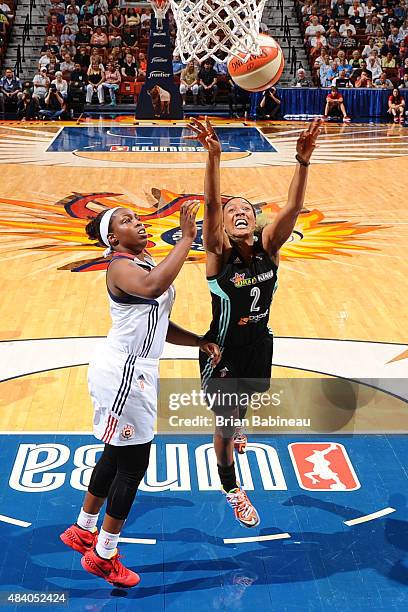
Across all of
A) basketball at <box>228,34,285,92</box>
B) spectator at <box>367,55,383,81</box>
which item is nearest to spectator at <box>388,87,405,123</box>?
spectator at <box>367,55,383,81</box>

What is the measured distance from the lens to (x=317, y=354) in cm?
768

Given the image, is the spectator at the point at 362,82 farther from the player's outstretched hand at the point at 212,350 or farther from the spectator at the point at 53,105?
the player's outstretched hand at the point at 212,350

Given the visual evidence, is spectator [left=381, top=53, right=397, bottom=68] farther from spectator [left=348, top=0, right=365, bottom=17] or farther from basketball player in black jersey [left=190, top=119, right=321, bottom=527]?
basketball player in black jersey [left=190, top=119, right=321, bottom=527]

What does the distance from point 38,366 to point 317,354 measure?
7.73 ft

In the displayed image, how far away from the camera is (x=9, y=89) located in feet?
75.1

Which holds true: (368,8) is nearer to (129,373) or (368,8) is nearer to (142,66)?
(142,66)

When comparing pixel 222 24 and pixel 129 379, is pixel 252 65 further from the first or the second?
pixel 129 379

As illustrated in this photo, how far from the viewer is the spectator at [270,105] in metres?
22.7

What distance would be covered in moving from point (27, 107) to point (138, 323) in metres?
19.2

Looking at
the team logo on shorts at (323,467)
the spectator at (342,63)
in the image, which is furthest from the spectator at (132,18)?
the team logo on shorts at (323,467)

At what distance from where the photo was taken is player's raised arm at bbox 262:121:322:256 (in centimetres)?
470

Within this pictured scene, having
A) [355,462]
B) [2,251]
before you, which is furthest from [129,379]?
[2,251]

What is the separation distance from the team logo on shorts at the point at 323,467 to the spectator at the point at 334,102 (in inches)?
706

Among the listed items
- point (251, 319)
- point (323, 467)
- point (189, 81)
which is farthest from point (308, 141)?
point (189, 81)
